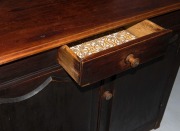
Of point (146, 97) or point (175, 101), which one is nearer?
point (146, 97)

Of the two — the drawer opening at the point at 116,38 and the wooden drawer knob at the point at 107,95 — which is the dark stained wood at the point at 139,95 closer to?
the wooden drawer knob at the point at 107,95

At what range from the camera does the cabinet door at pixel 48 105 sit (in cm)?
69

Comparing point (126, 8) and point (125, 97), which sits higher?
point (126, 8)

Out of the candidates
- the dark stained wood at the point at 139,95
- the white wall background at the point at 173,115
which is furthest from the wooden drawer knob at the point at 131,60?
the white wall background at the point at 173,115

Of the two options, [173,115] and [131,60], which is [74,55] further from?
[173,115]

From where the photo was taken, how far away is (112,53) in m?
0.65

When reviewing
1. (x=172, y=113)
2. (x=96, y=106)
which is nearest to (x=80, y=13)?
(x=96, y=106)

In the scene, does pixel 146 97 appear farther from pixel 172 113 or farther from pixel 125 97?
pixel 172 113

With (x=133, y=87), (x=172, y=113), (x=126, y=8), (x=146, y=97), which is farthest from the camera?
(x=172, y=113)

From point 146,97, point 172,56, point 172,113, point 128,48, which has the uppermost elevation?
point 128,48

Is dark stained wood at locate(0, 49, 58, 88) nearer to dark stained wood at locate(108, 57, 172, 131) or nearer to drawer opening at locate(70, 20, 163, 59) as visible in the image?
drawer opening at locate(70, 20, 163, 59)

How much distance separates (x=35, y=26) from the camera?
0.69 m

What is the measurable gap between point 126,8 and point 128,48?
18 cm

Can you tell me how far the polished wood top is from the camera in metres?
0.63
